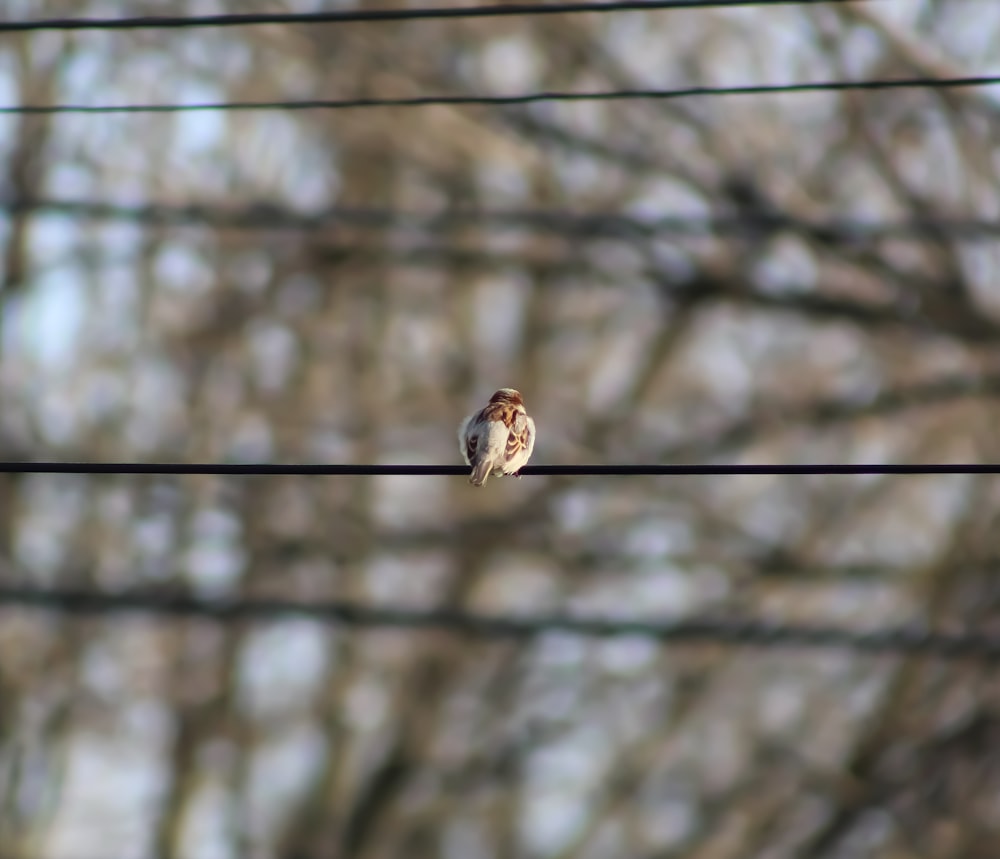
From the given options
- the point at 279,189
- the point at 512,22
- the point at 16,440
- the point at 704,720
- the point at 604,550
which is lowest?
the point at 704,720

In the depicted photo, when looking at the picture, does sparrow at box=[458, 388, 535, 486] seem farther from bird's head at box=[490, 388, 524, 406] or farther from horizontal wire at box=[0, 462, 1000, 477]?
horizontal wire at box=[0, 462, 1000, 477]

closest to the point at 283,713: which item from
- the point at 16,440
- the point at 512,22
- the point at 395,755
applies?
the point at 395,755

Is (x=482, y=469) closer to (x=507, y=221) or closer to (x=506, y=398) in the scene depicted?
(x=506, y=398)

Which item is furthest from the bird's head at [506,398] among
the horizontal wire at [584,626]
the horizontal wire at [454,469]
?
the horizontal wire at [584,626]

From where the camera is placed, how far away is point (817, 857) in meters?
11.5

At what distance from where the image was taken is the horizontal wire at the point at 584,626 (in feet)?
38.9

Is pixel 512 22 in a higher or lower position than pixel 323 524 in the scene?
higher

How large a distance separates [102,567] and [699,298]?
189 inches

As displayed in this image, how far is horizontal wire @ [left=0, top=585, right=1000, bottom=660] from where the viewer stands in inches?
467

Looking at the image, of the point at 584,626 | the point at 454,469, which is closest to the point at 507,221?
the point at 584,626

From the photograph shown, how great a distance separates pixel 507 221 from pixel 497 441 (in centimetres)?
604

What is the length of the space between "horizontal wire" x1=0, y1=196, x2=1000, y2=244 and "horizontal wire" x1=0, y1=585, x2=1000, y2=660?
9.57 ft

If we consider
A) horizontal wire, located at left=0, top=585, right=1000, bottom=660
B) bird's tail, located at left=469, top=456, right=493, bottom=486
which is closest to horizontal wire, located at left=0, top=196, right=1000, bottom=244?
horizontal wire, located at left=0, top=585, right=1000, bottom=660

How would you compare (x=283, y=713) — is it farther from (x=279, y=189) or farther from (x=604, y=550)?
(x=279, y=189)
